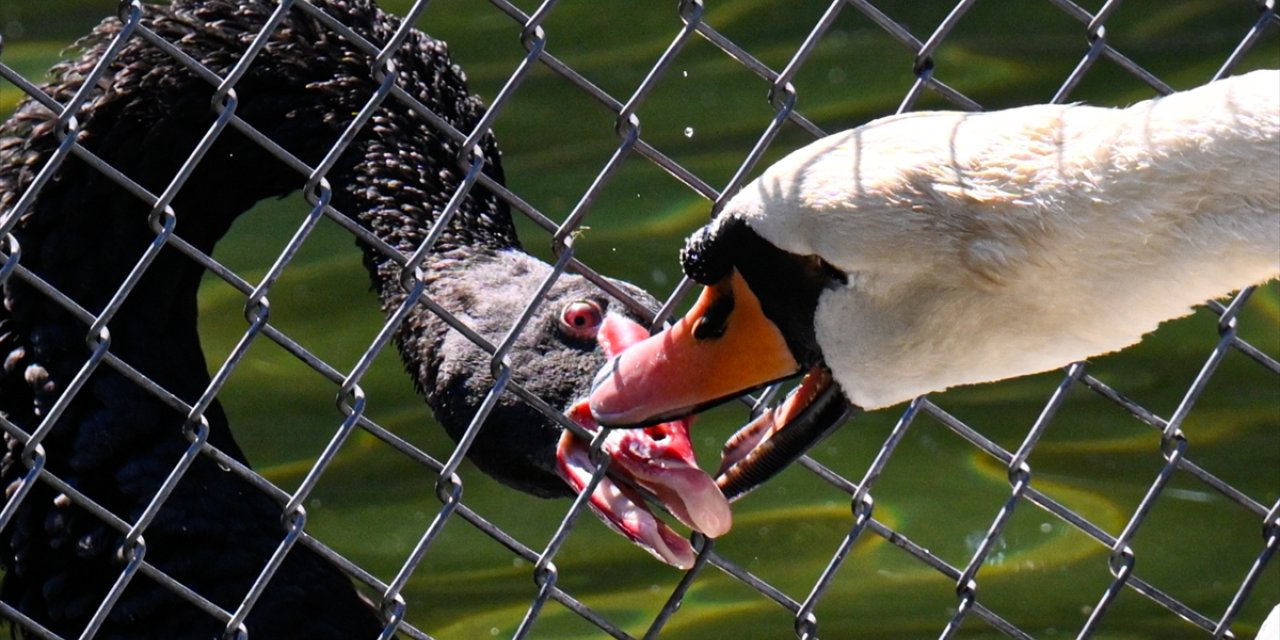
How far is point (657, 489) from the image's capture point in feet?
10.8

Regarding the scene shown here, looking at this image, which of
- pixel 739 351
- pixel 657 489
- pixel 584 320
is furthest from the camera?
pixel 584 320

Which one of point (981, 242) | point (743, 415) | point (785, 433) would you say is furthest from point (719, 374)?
point (743, 415)

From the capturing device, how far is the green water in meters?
5.09

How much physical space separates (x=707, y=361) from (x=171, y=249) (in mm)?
1884

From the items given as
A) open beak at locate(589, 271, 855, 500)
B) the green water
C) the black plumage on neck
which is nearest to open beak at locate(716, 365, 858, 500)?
open beak at locate(589, 271, 855, 500)

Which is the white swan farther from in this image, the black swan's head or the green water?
the green water

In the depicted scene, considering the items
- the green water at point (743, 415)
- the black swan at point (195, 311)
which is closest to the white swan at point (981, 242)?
the black swan at point (195, 311)

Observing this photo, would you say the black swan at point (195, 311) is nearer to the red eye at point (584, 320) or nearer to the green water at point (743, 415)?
the red eye at point (584, 320)

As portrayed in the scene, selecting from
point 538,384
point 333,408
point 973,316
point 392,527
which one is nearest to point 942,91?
point 973,316

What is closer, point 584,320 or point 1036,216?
point 1036,216

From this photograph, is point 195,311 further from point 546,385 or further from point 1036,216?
point 1036,216

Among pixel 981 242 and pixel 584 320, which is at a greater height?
pixel 981 242

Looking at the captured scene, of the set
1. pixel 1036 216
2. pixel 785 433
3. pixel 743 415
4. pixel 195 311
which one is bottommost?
pixel 195 311

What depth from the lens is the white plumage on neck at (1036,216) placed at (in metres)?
2.52
